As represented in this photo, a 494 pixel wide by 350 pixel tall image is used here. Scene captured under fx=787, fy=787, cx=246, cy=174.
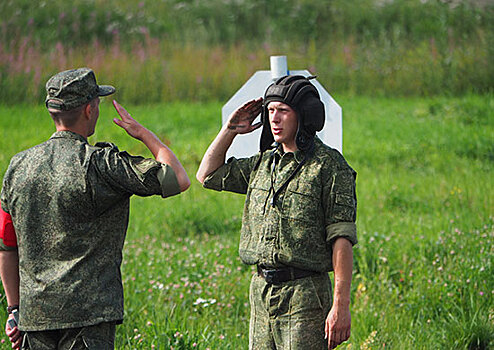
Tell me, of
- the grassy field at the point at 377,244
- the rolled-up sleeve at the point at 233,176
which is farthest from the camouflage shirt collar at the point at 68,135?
the grassy field at the point at 377,244

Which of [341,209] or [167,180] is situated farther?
[341,209]

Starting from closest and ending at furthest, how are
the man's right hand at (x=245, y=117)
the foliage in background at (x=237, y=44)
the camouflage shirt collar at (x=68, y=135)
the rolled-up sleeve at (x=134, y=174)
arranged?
the rolled-up sleeve at (x=134, y=174) → the camouflage shirt collar at (x=68, y=135) → the man's right hand at (x=245, y=117) → the foliage in background at (x=237, y=44)

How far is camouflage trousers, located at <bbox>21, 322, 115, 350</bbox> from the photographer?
3.22 meters

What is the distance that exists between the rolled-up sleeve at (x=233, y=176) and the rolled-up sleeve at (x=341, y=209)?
18.9 inches

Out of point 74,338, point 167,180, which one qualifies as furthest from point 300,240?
point 74,338

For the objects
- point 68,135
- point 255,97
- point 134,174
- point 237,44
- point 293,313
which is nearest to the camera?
point 134,174

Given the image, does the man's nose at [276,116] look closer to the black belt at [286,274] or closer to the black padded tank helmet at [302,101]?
the black padded tank helmet at [302,101]

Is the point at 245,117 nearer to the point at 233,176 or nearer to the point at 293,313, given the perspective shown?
the point at 233,176

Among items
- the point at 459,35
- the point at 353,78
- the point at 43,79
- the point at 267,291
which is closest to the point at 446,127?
the point at 353,78

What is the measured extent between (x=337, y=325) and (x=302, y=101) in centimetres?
97

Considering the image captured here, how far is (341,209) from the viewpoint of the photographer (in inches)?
131

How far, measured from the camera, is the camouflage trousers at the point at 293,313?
336cm

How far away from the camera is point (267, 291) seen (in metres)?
3.45

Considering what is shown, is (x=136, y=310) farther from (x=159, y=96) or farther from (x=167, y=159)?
(x=159, y=96)
